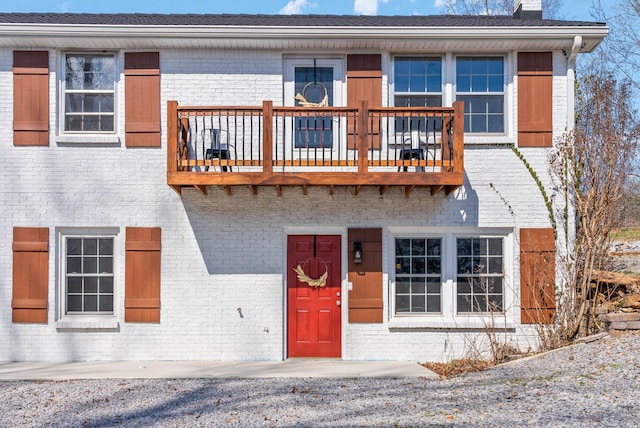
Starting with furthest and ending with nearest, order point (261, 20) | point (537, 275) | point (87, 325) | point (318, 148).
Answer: point (261, 20) → point (318, 148) → point (537, 275) → point (87, 325)

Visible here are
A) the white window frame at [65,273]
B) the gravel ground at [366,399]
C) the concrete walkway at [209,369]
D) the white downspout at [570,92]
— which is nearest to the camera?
the gravel ground at [366,399]

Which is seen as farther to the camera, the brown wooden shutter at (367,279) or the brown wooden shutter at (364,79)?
the brown wooden shutter at (364,79)

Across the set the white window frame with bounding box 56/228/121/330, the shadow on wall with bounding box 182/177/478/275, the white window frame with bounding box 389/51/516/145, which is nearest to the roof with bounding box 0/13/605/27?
the white window frame with bounding box 389/51/516/145

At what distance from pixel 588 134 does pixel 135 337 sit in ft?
26.7

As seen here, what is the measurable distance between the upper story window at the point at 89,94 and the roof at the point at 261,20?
59cm

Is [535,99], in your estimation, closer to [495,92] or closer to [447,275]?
[495,92]

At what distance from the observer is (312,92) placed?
8.34 meters

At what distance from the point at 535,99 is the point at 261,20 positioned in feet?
15.6

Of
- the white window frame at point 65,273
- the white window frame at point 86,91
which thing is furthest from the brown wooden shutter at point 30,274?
the white window frame at point 86,91

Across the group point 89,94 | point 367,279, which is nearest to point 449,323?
point 367,279

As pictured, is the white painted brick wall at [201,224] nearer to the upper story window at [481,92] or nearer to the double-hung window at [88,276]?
the double-hung window at [88,276]

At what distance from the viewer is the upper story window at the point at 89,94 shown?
8219mm

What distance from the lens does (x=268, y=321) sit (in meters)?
8.08

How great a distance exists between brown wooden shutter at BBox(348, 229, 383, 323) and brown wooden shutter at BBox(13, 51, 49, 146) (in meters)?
5.23
